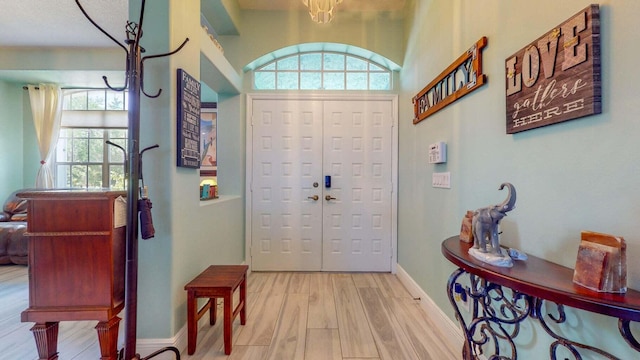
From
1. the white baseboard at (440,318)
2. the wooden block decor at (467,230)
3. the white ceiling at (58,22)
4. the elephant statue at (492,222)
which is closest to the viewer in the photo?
the elephant statue at (492,222)

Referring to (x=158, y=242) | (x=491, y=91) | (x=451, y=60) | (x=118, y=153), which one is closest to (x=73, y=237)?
(x=158, y=242)

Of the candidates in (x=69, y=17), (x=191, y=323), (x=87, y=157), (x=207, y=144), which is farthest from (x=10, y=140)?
(x=191, y=323)

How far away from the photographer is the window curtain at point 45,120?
4.73m

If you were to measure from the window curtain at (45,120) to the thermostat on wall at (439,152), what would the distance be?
20.4 ft

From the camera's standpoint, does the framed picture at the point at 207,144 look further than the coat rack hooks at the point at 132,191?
Yes

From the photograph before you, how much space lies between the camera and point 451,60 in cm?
207

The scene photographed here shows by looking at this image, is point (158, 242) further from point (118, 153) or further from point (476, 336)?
point (118, 153)

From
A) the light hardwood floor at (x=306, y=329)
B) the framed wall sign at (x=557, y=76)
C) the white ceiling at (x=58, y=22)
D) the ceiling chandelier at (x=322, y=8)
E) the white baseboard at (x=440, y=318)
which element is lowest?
the light hardwood floor at (x=306, y=329)

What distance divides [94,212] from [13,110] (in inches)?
219

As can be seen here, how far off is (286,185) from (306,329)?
5.93ft

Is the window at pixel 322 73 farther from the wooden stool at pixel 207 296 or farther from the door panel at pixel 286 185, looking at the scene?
the wooden stool at pixel 207 296

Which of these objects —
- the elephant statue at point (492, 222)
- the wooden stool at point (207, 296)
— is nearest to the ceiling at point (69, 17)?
the elephant statue at point (492, 222)

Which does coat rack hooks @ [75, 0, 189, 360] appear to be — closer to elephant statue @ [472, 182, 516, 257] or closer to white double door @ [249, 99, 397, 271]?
elephant statue @ [472, 182, 516, 257]

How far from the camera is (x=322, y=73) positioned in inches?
142
